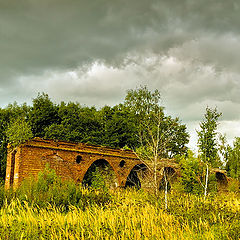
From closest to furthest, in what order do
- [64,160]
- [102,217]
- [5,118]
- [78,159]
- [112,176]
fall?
1. [102,217]
2. [64,160]
3. [78,159]
4. [112,176]
5. [5,118]

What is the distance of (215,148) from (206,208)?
849 centimetres

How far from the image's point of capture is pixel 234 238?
18.3 ft

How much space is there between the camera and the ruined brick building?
53.5ft

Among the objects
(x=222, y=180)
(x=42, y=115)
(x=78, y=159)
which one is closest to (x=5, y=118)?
(x=42, y=115)

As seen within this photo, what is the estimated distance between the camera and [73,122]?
93.9 feet

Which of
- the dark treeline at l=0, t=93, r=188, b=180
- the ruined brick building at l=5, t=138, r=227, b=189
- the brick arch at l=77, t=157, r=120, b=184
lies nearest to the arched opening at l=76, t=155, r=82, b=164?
the ruined brick building at l=5, t=138, r=227, b=189

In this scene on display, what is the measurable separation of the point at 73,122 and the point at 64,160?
35.7 ft

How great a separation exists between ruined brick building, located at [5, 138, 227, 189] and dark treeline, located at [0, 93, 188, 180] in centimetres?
651

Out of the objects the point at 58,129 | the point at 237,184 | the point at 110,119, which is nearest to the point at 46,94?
the point at 58,129

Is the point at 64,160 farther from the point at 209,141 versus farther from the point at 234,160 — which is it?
the point at 234,160

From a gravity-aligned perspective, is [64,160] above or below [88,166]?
above

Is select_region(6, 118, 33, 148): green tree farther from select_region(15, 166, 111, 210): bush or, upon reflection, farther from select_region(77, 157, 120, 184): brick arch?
select_region(15, 166, 111, 210): bush

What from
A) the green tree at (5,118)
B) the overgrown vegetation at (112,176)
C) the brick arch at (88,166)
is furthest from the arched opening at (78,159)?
the green tree at (5,118)

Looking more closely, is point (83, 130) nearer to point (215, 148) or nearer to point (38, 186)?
point (215, 148)
